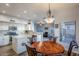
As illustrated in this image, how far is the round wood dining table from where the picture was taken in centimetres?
203

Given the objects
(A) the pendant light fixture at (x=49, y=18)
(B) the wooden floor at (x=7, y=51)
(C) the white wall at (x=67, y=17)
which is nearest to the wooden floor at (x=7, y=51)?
(B) the wooden floor at (x=7, y=51)

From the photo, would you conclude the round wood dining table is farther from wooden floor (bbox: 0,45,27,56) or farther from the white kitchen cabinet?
the white kitchen cabinet

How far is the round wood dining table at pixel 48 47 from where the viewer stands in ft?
6.65

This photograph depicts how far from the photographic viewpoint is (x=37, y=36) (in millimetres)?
2117

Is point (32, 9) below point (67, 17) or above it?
above

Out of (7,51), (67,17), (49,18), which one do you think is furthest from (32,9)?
(7,51)

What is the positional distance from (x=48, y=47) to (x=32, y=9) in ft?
2.75

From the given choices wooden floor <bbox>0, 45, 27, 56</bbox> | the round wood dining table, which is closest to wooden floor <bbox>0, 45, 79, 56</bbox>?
wooden floor <bbox>0, 45, 27, 56</bbox>

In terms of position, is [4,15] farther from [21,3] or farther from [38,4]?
[38,4]

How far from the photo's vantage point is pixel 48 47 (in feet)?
6.74

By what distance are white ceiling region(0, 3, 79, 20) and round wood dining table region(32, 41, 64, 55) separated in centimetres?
57

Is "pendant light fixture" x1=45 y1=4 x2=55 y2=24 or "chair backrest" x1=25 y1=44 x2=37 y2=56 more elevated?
"pendant light fixture" x1=45 y1=4 x2=55 y2=24

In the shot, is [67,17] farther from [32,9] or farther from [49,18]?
[32,9]

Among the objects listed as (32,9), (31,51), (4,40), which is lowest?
(31,51)
